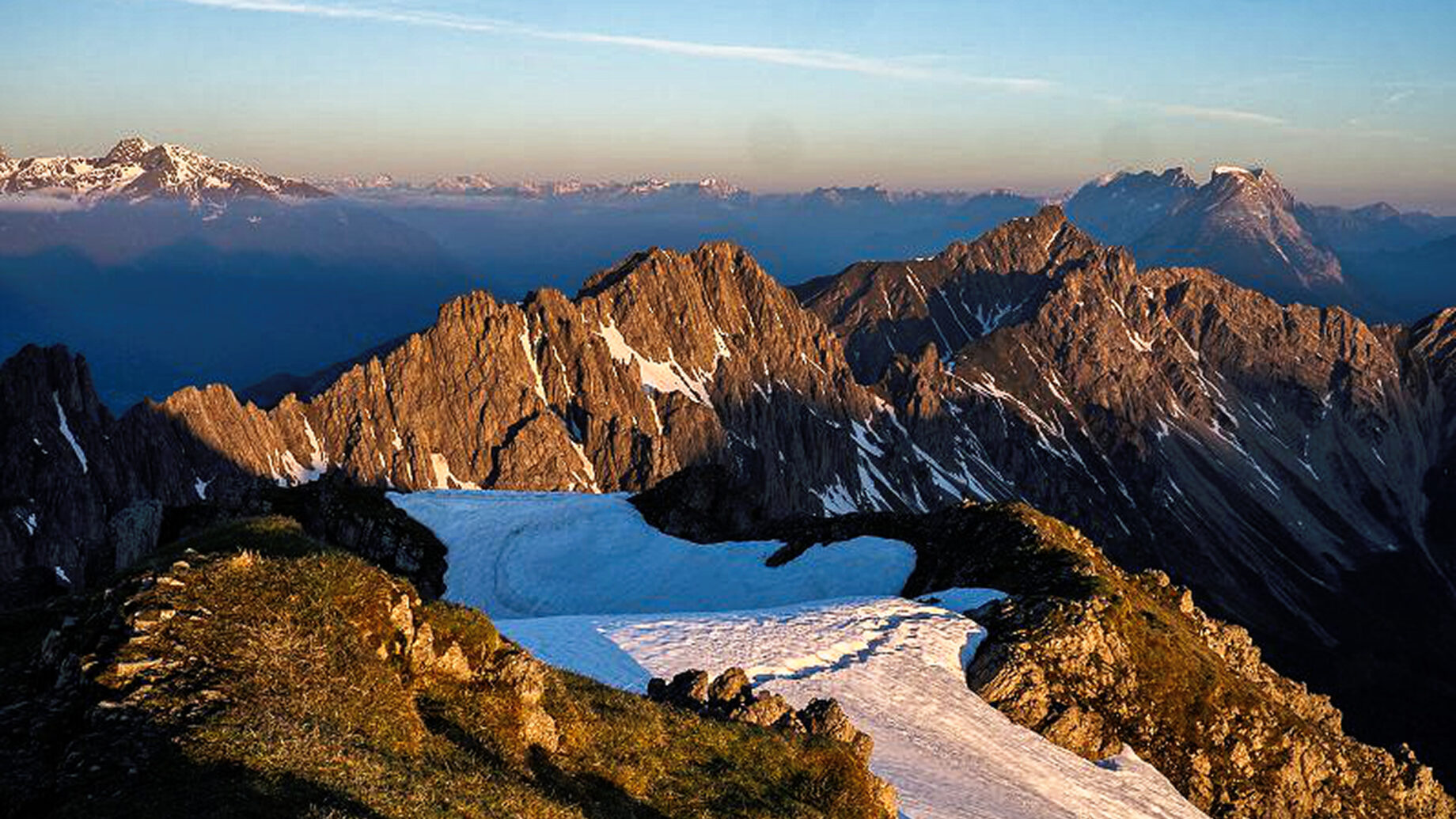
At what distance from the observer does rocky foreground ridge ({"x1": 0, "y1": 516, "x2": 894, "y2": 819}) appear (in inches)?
657

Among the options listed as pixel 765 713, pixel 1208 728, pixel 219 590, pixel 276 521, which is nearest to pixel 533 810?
pixel 219 590

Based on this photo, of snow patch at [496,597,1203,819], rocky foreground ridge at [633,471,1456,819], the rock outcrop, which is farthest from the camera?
rocky foreground ridge at [633,471,1456,819]

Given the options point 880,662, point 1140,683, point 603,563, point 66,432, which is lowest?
point 66,432

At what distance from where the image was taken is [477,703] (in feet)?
77.4

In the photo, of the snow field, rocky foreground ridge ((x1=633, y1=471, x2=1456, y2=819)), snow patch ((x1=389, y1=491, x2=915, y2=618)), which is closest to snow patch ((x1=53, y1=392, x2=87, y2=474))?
snow patch ((x1=389, y1=491, x2=915, y2=618))

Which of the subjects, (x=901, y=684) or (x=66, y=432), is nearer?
(x=901, y=684)

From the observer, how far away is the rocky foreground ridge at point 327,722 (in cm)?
1669

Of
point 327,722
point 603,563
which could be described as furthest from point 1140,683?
point 603,563

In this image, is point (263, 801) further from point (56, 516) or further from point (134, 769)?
point (56, 516)

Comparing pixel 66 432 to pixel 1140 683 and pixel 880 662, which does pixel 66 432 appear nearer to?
pixel 880 662

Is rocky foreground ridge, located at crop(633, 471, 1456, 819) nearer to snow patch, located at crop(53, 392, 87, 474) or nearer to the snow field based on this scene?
the snow field

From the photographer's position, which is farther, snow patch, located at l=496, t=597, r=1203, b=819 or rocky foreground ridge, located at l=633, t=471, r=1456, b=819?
rocky foreground ridge, located at l=633, t=471, r=1456, b=819

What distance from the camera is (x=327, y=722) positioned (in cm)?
1919

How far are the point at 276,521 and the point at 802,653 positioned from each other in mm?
21868
